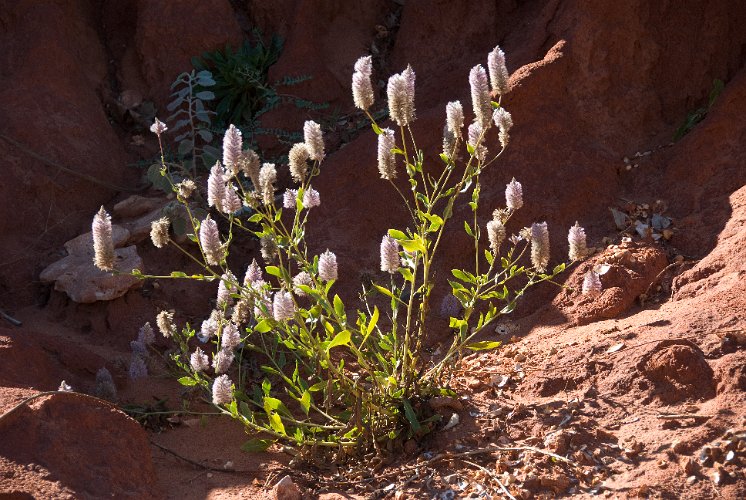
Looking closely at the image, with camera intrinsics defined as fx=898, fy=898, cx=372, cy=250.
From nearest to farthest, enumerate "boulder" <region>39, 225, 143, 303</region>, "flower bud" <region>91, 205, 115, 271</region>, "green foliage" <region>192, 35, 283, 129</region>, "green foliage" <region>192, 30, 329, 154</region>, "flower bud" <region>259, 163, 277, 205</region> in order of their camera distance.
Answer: "flower bud" <region>91, 205, 115, 271</region>
"flower bud" <region>259, 163, 277, 205</region>
"boulder" <region>39, 225, 143, 303</region>
"green foliage" <region>192, 30, 329, 154</region>
"green foliage" <region>192, 35, 283, 129</region>

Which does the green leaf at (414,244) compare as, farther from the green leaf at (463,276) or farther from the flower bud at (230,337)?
the flower bud at (230,337)

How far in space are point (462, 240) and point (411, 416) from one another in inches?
71.3

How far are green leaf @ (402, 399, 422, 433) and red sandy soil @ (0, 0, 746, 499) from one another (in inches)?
4.7

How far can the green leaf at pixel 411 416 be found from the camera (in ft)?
12.3

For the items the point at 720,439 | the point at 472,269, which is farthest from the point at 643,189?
the point at 720,439

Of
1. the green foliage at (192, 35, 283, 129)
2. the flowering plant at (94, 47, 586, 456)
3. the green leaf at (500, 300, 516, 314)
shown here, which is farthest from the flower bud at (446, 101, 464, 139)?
the green foliage at (192, 35, 283, 129)

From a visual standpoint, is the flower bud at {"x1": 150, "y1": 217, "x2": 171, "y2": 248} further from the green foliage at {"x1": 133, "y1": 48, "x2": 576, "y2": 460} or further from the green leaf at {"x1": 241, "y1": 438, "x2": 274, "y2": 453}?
the green leaf at {"x1": 241, "y1": 438, "x2": 274, "y2": 453}

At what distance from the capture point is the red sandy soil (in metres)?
3.53

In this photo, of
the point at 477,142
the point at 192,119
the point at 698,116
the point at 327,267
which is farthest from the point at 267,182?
the point at 192,119

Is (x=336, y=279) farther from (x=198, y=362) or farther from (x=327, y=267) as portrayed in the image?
(x=198, y=362)

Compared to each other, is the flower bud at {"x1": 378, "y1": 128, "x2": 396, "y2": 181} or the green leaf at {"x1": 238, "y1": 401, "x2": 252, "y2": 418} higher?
the flower bud at {"x1": 378, "y1": 128, "x2": 396, "y2": 181}

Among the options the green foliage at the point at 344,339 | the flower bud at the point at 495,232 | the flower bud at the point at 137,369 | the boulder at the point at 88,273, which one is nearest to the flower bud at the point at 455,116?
the green foliage at the point at 344,339

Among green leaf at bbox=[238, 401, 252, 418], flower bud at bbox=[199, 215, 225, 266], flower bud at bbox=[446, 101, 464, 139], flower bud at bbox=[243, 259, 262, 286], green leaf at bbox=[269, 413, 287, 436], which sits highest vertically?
flower bud at bbox=[446, 101, 464, 139]

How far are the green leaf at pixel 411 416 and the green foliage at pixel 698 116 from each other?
2.78 meters
